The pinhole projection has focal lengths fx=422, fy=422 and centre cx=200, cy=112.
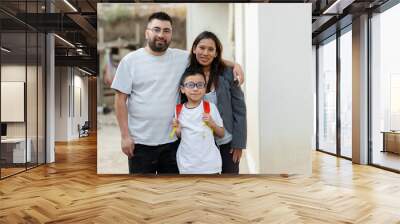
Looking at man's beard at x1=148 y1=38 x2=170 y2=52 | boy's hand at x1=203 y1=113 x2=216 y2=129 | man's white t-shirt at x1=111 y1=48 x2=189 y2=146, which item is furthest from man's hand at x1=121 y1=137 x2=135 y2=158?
man's beard at x1=148 y1=38 x2=170 y2=52

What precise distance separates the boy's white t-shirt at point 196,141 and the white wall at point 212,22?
878 mm

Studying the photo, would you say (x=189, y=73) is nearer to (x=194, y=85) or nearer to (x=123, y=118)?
(x=194, y=85)

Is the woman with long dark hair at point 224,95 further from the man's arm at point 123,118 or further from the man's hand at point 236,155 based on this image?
the man's arm at point 123,118

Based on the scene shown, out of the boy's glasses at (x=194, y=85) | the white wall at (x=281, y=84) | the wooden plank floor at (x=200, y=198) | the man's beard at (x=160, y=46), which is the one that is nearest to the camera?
the wooden plank floor at (x=200, y=198)

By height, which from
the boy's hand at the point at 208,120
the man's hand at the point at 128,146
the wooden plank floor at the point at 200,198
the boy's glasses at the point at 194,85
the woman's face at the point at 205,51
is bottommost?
the wooden plank floor at the point at 200,198

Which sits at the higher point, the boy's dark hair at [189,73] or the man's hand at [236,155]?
the boy's dark hair at [189,73]

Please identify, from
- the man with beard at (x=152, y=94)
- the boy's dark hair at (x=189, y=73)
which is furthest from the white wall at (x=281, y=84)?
the boy's dark hair at (x=189, y=73)

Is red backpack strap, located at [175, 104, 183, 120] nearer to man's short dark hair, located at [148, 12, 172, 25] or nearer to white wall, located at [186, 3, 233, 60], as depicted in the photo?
white wall, located at [186, 3, 233, 60]

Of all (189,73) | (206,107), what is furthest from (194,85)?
(206,107)

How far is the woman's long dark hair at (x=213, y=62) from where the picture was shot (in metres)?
5.77

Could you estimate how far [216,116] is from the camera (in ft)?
19.1

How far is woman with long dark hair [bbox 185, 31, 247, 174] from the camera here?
19.0 ft

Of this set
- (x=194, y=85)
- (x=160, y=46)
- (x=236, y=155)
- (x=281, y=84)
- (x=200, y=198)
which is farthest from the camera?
(x=281, y=84)

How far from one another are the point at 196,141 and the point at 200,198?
114 cm
